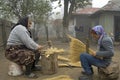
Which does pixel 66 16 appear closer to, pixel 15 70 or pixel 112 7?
pixel 112 7

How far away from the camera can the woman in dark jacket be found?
698 centimetres

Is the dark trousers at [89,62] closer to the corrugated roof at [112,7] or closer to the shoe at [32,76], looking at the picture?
the shoe at [32,76]

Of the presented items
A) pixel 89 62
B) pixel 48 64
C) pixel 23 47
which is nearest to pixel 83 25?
pixel 48 64

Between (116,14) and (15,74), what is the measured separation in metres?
14.1

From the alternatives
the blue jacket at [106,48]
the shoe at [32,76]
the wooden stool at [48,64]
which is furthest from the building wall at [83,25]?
the blue jacket at [106,48]

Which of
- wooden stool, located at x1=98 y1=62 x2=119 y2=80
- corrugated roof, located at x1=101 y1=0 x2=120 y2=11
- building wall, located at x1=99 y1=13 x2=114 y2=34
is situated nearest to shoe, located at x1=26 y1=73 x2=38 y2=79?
wooden stool, located at x1=98 y1=62 x2=119 y2=80

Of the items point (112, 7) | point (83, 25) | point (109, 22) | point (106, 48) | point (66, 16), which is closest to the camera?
point (106, 48)

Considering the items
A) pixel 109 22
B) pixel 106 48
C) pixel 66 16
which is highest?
pixel 66 16

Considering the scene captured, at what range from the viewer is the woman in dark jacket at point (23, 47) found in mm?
6980

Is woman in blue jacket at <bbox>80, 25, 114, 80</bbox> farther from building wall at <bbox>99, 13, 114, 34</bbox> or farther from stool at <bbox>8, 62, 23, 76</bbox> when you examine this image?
building wall at <bbox>99, 13, 114, 34</bbox>

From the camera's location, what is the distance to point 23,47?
23.6 feet

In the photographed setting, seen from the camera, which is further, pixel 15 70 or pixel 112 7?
pixel 112 7

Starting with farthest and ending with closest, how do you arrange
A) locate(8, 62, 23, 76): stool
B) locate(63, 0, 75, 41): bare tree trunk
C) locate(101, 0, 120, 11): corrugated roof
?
locate(63, 0, 75, 41): bare tree trunk, locate(101, 0, 120, 11): corrugated roof, locate(8, 62, 23, 76): stool

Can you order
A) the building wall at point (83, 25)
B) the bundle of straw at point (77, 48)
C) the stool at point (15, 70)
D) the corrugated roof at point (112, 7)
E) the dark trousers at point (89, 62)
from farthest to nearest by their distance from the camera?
1. the building wall at point (83, 25)
2. the corrugated roof at point (112, 7)
3. the stool at point (15, 70)
4. the bundle of straw at point (77, 48)
5. the dark trousers at point (89, 62)
